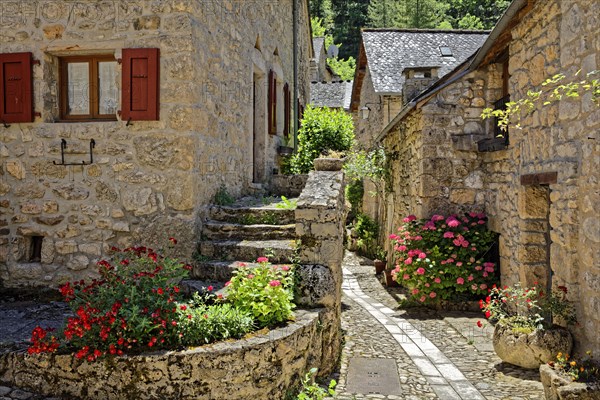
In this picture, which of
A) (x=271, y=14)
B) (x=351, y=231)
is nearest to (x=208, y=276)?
(x=271, y=14)

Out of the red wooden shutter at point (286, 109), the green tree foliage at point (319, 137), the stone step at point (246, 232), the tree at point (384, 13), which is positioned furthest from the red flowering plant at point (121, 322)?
the tree at point (384, 13)

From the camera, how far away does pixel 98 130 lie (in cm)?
611

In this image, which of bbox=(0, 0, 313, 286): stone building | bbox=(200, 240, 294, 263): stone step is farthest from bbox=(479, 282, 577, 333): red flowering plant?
bbox=(0, 0, 313, 286): stone building

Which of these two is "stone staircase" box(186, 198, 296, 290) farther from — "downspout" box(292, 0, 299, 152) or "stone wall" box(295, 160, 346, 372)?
"downspout" box(292, 0, 299, 152)

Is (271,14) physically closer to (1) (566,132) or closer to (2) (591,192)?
(1) (566,132)

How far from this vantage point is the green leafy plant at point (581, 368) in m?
4.20

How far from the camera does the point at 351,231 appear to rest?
616 inches

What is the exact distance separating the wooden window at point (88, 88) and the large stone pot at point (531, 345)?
4944 mm

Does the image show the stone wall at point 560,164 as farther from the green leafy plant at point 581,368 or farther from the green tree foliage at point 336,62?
the green tree foliage at point 336,62

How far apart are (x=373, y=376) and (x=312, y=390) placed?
0.91 metres

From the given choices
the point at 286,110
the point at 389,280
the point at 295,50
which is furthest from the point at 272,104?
the point at 389,280

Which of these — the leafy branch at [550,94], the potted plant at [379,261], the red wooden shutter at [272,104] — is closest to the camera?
the leafy branch at [550,94]

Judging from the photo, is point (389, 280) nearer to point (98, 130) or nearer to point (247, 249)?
point (247, 249)

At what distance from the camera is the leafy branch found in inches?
146
